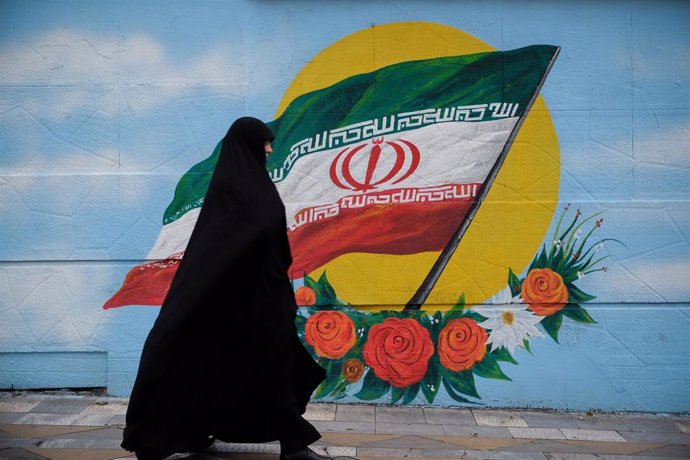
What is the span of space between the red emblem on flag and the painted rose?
1.28m

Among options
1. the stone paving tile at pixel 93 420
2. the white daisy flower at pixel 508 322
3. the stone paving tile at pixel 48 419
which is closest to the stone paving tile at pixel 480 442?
the white daisy flower at pixel 508 322

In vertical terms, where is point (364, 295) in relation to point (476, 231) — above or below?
below

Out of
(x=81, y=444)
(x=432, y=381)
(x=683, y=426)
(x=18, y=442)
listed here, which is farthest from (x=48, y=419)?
(x=683, y=426)

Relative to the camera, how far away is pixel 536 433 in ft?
18.7

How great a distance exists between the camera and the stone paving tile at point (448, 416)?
19.5ft

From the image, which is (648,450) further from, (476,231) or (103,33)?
(103,33)

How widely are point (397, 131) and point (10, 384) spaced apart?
383 centimetres

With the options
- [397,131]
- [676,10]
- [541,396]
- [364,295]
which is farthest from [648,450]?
[676,10]

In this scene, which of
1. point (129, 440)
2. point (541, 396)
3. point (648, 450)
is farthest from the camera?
point (541, 396)

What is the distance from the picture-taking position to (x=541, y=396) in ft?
20.4

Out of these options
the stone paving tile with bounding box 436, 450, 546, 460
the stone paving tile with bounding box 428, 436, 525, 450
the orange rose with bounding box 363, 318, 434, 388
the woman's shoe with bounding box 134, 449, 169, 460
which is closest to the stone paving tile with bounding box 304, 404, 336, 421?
the orange rose with bounding box 363, 318, 434, 388

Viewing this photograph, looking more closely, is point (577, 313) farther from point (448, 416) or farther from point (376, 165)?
point (376, 165)

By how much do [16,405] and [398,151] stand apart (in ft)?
12.1

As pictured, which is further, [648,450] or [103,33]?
[103,33]
